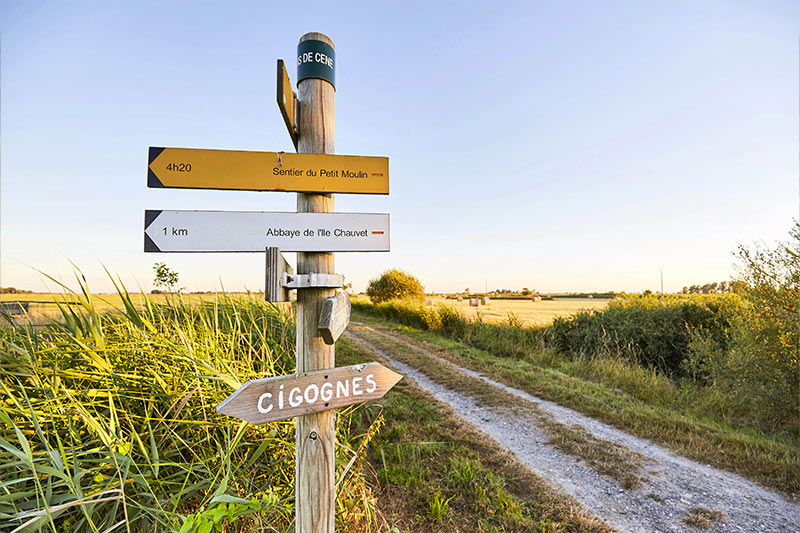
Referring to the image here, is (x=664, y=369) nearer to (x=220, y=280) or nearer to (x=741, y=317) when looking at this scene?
(x=741, y=317)

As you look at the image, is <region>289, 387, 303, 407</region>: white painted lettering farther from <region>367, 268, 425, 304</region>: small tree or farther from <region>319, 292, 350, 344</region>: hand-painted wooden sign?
<region>367, 268, 425, 304</region>: small tree

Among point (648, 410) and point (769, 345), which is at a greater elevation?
point (769, 345)

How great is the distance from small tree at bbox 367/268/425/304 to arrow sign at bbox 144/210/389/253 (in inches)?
1044

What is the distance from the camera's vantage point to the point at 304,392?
1.73 meters

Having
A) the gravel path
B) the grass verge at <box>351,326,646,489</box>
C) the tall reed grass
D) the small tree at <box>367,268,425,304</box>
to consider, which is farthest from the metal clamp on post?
the small tree at <box>367,268,425,304</box>

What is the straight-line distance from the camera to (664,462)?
13.1ft

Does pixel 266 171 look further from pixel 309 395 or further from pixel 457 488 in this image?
pixel 457 488

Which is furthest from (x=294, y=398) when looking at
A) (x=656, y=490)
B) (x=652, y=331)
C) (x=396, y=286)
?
(x=396, y=286)

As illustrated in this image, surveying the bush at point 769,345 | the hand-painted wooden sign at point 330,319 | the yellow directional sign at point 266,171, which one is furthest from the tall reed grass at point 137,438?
the bush at point 769,345

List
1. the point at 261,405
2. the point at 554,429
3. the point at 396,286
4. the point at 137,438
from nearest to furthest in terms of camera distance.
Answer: the point at 261,405, the point at 137,438, the point at 554,429, the point at 396,286

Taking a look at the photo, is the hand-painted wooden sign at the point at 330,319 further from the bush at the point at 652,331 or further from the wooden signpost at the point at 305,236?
the bush at the point at 652,331

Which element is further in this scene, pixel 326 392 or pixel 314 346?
pixel 314 346

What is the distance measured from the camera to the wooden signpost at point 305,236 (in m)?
1.74

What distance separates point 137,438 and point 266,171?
5.20 ft
